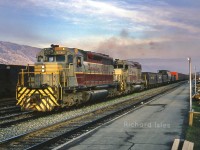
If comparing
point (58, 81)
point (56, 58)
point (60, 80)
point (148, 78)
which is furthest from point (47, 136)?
point (148, 78)

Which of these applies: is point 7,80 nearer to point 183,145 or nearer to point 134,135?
point 134,135

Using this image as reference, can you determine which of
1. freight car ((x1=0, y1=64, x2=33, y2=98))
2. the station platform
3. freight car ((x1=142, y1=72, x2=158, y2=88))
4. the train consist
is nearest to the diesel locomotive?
the train consist

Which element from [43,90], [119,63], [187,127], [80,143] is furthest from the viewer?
[119,63]

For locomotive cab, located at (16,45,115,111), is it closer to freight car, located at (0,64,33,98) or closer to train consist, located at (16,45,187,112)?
train consist, located at (16,45,187,112)

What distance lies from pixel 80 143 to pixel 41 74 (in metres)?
10.4

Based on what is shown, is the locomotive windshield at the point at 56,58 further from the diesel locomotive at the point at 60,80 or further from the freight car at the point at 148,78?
the freight car at the point at 148,78

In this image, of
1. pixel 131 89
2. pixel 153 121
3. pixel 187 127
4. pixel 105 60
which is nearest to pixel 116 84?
pixel 105 60

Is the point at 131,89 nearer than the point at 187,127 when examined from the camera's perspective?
No

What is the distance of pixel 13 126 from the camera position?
15133mm

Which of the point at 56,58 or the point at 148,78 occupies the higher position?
the point at 56,58

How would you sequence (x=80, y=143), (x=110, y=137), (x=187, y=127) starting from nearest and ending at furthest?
(x=80, y=143) → (x=110, y=137) → (x=187, y=127)

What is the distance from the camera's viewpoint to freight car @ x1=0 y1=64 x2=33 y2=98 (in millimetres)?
30781

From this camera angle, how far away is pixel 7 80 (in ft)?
103

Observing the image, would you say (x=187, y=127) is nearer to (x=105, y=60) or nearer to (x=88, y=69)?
(x=88, y=69)
